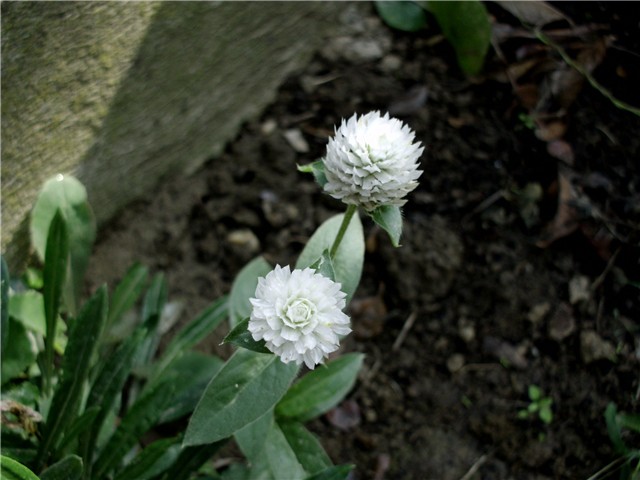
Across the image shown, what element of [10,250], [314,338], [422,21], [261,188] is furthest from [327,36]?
[314,338]

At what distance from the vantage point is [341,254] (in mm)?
1660

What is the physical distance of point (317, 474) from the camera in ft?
4.92

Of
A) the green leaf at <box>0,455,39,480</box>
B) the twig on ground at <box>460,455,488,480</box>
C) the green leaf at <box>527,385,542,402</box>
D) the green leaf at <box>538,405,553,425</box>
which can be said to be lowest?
the twig on ground at <box>460,455,488,480</box>

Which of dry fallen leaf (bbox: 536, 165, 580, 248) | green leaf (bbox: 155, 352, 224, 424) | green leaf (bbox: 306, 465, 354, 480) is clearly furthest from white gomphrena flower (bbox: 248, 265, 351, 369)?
dry fallen leaf (bbox: 536, 165, 580, 248)

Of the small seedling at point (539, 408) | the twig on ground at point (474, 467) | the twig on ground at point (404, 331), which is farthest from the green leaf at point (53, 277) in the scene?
the small seedling at point (539, 408)

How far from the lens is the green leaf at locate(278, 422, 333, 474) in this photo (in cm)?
166

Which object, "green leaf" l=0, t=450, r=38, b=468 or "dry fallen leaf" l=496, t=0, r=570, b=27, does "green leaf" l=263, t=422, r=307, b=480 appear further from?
"dry fallen leaf" l=496, t=0, r=570, b=27

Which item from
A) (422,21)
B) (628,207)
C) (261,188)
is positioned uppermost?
(422,21)

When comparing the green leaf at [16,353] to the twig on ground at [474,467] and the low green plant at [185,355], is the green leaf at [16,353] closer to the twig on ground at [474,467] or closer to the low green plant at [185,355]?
the low green plant at [185,355]

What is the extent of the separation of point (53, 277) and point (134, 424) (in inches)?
16.5

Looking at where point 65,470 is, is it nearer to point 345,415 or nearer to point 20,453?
point 20,453

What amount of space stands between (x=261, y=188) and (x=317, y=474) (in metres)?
1.11

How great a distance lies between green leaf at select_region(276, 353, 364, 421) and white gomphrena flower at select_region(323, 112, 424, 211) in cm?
54

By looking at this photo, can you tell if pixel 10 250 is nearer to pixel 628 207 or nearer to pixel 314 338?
pixel 314 338
